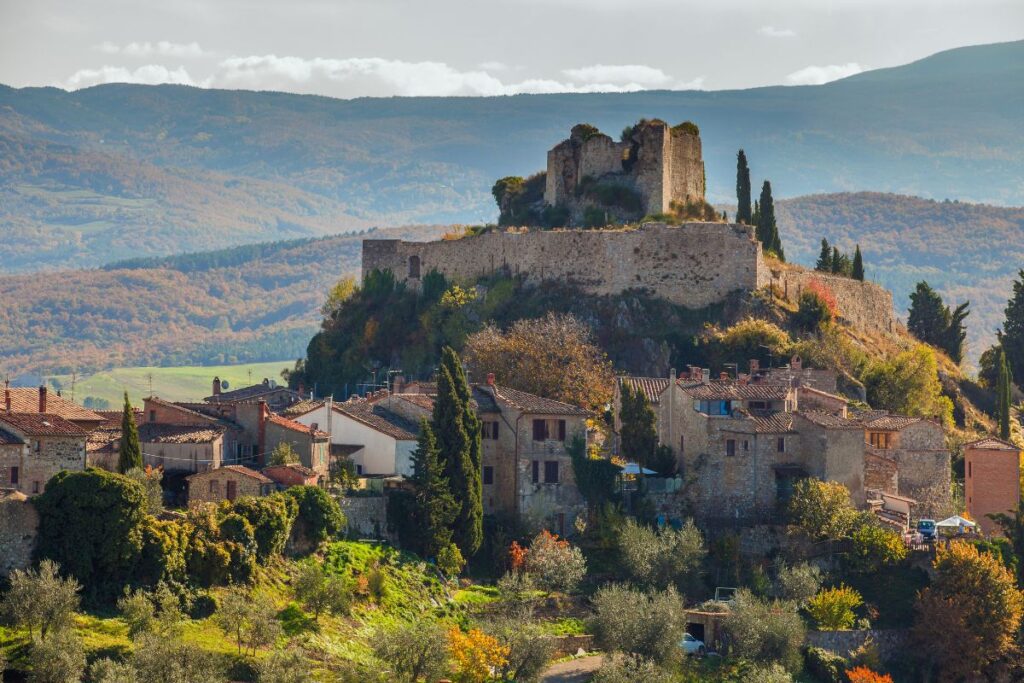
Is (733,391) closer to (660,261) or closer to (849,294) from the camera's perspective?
(660,261)

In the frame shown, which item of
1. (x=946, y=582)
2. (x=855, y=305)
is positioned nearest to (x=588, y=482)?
(x=946, y=582)

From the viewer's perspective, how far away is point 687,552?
76312 millimetres

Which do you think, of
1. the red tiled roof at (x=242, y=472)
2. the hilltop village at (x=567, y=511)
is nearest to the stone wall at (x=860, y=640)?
the hilltop village at (x=567, y=511)

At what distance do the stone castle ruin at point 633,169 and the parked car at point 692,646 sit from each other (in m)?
45.4

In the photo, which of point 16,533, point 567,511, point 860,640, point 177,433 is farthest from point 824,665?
point 16,533

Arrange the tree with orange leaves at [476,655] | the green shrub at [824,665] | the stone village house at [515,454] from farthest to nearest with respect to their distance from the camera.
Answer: the stone village house at [515,454], the green shrub at [824,665], the tree with orange leaves at [476,655]

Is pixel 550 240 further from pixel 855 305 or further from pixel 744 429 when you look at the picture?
pixel 744 429

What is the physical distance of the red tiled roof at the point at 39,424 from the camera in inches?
2763

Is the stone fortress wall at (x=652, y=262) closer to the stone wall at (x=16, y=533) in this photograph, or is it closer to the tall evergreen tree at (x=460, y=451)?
the tall evergreen tree at (x=460, y=451)

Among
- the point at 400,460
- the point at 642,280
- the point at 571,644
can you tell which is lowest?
the point at 571,644

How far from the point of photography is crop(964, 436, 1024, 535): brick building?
85.6 meters

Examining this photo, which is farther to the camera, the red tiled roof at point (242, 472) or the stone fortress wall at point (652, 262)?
the stone fortress wall at point (652, 262)

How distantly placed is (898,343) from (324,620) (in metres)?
57.4

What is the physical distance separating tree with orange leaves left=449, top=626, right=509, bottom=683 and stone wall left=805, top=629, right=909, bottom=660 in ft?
43.9
